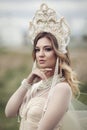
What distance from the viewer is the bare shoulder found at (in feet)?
5.52

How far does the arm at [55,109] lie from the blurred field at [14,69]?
1214mm

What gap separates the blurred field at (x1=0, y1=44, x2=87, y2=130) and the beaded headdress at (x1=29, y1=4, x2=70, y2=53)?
3.38 ft

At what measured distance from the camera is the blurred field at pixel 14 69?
9.70ft

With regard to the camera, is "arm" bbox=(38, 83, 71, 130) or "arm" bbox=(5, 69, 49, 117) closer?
"arm" bbox=(38, 83, 71, 130)

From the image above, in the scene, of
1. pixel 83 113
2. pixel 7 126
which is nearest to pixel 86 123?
pixel 83 113

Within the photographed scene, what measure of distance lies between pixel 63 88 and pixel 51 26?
0.35m

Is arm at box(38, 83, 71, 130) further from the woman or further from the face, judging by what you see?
the face

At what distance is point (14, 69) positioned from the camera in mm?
3053

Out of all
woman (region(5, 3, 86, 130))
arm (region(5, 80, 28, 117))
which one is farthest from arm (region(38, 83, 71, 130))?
arm (region(5, 80, 28, 117))

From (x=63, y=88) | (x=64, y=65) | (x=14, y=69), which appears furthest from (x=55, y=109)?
(x=14, y=69)

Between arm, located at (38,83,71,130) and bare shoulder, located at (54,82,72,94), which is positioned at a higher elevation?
bare shoulder, located at (54,82,72,94)

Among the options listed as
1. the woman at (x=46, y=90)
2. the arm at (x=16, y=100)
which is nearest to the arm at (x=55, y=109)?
the woman at (x=46, y=90)

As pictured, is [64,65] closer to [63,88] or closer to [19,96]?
[63,88]

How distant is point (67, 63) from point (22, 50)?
1180 mm
